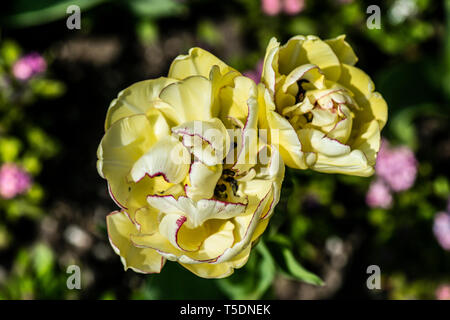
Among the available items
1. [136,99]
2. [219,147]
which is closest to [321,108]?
[219,147]

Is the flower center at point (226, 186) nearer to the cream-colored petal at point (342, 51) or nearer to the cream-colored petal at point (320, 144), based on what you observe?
the cream-colored petal at point (320, 144)

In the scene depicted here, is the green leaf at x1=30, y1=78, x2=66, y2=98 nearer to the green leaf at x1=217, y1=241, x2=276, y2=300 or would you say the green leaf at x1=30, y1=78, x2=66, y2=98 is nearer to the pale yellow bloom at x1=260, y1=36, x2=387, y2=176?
the green leaf at x1=217, y1=241, x2=276, y2=300

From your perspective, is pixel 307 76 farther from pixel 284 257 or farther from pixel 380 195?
pixel 380 195

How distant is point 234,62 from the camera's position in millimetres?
1999

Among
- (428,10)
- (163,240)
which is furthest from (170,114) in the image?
(428,10)

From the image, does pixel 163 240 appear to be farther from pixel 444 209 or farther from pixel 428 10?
pixel 428 10

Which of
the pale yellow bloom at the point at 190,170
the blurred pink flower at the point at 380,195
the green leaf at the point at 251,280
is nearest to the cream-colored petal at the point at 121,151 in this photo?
the pale yellow bloom at the point at 190,170

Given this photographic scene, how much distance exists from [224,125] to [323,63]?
0.68 feet

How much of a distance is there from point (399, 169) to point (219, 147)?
110cm

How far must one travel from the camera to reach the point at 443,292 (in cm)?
163

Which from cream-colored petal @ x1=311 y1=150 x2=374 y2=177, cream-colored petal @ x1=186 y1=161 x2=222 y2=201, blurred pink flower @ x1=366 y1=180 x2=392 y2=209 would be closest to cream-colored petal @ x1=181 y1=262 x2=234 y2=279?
cream-colored petal @ x1=186 y1=161 x2=222 y2=201

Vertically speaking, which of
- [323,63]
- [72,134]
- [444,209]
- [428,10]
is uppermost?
[428,10]

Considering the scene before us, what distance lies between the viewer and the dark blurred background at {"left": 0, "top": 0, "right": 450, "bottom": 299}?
167cm

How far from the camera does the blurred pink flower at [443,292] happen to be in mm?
1624
